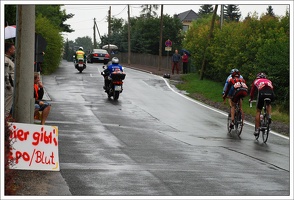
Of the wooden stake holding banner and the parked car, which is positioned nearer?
the wooden stake holding banner

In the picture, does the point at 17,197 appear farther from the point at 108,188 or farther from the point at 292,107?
the point at 292,107

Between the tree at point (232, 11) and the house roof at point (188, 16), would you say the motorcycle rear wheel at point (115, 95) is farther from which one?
the house roof at point (188, 16)

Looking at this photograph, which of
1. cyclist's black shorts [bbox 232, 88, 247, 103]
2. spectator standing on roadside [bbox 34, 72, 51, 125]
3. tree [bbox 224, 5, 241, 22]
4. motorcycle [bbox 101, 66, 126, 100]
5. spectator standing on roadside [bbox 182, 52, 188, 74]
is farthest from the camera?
tree [bbox 224, 5, 241, 22]

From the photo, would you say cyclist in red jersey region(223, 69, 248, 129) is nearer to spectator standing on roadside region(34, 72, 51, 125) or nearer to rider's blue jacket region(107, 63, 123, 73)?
spectator standing on roadside region(34, 72, 51, 125)

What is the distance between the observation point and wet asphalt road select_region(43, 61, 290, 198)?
9.90 m

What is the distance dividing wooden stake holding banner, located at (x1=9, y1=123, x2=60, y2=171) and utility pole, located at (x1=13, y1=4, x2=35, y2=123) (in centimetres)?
213

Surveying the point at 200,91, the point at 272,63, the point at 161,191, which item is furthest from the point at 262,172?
the point at 200,91

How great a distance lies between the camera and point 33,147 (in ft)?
31.4

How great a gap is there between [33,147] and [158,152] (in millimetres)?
4790

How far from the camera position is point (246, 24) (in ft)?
117

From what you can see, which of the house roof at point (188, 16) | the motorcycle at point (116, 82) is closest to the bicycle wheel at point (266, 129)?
the motorcycle at point (116, 82)

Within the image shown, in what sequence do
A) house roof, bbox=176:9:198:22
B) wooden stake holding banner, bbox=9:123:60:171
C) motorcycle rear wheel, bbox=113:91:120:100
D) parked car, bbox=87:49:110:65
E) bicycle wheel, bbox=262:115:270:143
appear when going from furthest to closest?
1. house roof, bbox=176:9:198:22
2. parked car, bbox=87:49:110:65
3. motorcycle rear wheel, bbox=113:91:120:100
4. bicycle wheel, bbox=262:115:270:143
5. wooden stake holding banner, bbox=9:123:60:171

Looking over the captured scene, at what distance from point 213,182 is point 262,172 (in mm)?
1919

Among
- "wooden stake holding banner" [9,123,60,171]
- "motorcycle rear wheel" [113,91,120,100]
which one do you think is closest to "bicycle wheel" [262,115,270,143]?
"wooden stake holding banner" [9,123,60,171]
